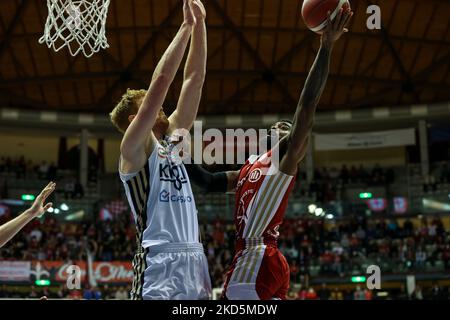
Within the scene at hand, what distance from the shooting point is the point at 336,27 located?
152 inches

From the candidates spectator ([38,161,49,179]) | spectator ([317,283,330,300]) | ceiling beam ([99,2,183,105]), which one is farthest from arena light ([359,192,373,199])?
spectator ([38,161,49,179])

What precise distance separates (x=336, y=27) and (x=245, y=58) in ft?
71.5

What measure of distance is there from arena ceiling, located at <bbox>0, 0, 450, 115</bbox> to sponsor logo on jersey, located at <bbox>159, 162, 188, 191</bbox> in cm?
1840

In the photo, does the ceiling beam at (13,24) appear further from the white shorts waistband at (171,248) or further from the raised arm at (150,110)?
the white shorts waistband at (171,248)

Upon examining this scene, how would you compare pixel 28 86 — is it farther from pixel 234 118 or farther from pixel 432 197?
pixel 432 197

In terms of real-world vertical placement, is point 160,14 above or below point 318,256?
above

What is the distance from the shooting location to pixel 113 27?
22.8 m

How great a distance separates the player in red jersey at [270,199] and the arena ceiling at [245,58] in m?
18.0

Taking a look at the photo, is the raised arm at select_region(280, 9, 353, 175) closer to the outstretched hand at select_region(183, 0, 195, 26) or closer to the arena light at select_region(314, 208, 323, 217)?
the outstretched hand at select_region(183, 0, 195, 26)

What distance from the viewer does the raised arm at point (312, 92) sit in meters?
3.77

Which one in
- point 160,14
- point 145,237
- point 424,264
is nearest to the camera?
point 145,237

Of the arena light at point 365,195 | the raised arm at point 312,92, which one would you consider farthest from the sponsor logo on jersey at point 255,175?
the arena light at point 365,195
